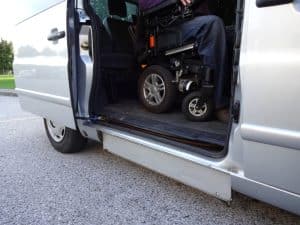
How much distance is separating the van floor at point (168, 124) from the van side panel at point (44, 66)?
0.48 meters

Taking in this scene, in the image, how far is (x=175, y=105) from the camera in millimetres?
3160

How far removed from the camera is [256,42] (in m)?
1.57

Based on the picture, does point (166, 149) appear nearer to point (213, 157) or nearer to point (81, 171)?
point (213, 157)

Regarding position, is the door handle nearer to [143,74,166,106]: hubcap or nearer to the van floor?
the van floor

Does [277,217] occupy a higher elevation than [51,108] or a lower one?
lower

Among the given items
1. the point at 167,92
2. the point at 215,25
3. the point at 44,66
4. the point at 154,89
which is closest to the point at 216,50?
the point at 215,25

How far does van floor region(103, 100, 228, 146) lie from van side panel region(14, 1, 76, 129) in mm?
475

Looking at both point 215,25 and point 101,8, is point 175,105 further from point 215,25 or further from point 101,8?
point 101,8

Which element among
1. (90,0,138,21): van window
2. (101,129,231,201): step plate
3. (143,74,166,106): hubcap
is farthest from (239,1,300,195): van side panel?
(90,0,138,21): van window

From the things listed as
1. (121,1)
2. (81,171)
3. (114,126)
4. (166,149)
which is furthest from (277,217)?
(121,1)

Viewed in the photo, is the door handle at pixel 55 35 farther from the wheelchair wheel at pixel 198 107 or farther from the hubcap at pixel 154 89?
the wheelchair wheel at pixel 198 107

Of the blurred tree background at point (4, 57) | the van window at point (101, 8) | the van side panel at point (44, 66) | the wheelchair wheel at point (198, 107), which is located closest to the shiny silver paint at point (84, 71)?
the van side panel at point (44, 66)

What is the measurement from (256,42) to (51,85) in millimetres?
2156

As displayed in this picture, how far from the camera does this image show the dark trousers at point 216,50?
2.49 m
